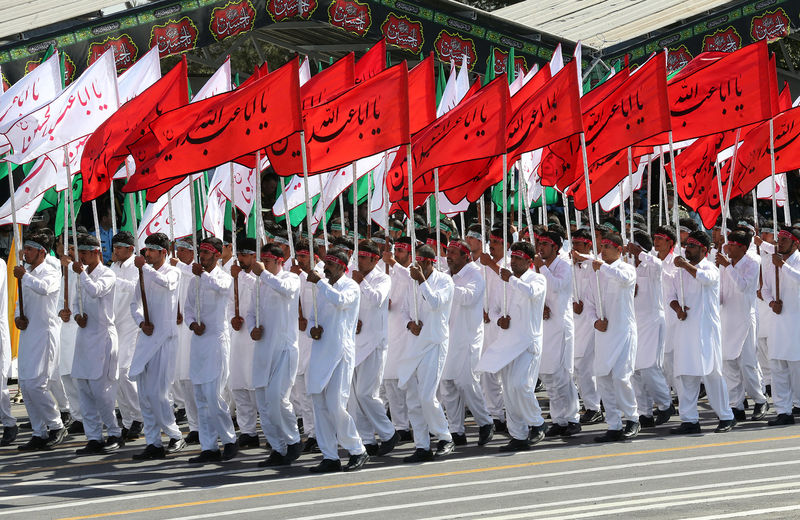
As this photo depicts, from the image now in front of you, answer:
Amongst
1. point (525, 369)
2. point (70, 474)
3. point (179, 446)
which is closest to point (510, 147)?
point (525, 369)

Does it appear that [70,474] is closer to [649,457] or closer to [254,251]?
[254,251]

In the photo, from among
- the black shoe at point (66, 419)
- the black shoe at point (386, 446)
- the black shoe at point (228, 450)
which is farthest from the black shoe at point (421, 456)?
the black shoe at point (66, 419)

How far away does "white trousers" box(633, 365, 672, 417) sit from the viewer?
11906mm

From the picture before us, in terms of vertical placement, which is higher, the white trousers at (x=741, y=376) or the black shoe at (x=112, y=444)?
the white trousers at (x=741, y=376)

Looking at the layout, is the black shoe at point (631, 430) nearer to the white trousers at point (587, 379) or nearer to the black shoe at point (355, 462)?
the white trousers at point (587, 379)

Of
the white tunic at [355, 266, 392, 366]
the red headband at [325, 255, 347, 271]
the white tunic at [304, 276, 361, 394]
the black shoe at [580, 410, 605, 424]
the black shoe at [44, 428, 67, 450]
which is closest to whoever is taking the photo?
the white tunic at [304, 276, 361, 394]

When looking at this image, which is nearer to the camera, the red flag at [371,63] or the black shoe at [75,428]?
the black shoe at [75,428]

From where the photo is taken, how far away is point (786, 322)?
471 inches

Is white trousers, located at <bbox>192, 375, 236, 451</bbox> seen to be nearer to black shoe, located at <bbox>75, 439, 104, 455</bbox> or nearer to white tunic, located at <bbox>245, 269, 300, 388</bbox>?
white tunic, located at <bbox>245, 269, 300, 388</bbox>

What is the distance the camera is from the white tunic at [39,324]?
11641 mm

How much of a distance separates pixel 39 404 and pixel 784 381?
6.72m

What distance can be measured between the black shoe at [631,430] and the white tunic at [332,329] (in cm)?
259

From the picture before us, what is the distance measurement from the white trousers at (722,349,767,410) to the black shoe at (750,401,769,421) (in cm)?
19

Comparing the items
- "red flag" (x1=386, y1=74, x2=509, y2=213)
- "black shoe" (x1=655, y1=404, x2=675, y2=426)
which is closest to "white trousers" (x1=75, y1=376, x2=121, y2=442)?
"red flag" (x1=386, y1=74, x2=509, y2=213)
